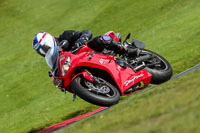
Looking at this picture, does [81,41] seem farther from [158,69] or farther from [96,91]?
[158,69]

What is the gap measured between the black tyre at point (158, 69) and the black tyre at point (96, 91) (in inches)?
40.0

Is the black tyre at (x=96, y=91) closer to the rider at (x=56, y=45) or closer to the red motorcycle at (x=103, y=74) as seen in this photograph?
the red motorcycle at (x=103, y=74)

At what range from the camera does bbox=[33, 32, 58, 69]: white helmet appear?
654 cm

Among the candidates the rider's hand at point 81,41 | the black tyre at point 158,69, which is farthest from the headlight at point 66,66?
the black tyre at point 158,69

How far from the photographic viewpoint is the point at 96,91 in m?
5.88

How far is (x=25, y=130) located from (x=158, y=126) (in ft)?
19.9

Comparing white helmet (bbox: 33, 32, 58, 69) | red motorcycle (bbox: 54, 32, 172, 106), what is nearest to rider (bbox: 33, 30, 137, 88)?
white helmet (bbox: 33, 32, 58, 69)

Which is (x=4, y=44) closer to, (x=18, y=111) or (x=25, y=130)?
(x=18, y=111)

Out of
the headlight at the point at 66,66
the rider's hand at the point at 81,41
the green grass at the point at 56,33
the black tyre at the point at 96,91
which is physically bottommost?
the green grass at the point at 56,33

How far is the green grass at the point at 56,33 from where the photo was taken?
32.7 feet

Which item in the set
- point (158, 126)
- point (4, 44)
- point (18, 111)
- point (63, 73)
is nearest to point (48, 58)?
point (63, 73)

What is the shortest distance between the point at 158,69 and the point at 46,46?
8.21 feet

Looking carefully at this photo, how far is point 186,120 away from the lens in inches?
130

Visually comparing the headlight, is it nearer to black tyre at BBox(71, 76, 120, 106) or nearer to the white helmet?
black tyre at BBox(71, 76, 120, 106)
